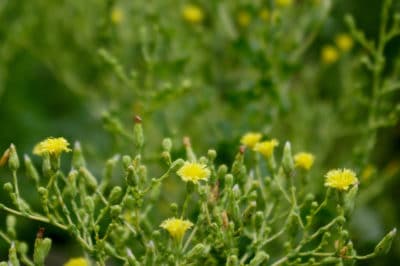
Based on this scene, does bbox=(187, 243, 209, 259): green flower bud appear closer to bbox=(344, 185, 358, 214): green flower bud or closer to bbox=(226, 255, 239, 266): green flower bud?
bbox=(226, 255, 239, 266): green flower bud

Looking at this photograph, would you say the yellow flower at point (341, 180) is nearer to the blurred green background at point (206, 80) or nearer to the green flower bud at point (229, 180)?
the green flower bud at point (229, 180)

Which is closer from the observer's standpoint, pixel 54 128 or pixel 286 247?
pixel 286 247

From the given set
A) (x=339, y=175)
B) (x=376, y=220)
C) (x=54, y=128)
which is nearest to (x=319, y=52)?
(x=376, y=220)

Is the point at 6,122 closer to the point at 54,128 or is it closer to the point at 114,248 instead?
the point at 54,128

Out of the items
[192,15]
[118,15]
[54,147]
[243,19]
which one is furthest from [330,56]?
[54,147]

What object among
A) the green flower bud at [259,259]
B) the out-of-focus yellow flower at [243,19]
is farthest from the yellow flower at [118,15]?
the green flower bud at [259,259]

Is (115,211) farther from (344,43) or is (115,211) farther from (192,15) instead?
(344,43)

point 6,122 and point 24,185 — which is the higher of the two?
point 6,122
